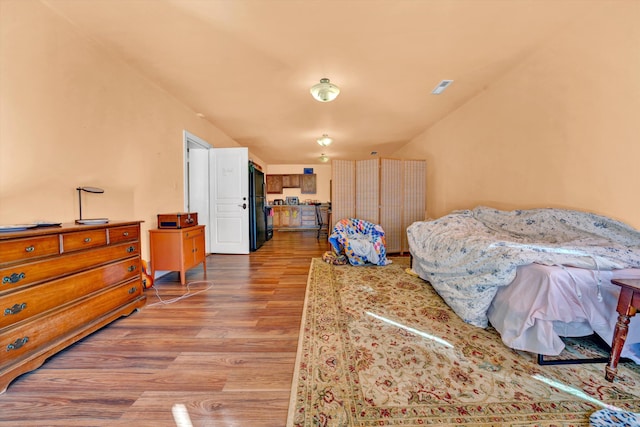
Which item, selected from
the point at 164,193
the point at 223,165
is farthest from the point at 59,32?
the point at 223,165

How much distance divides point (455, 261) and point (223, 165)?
404 centimetres

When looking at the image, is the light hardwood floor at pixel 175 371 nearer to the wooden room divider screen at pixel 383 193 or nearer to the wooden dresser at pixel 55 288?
the wooden dresser at pixel 55 288

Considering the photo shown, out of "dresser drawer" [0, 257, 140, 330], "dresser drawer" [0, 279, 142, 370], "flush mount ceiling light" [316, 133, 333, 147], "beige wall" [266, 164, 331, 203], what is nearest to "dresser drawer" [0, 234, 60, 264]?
"dresser drawer" [0, 257, 140, 330]

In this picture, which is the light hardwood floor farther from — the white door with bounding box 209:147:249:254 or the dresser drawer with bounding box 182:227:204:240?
the white door with bounding box 209:147:249:254

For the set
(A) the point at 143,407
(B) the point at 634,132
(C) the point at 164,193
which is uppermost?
(B) the point at 634,132

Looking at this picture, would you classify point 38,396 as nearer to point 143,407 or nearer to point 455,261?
point 143,407

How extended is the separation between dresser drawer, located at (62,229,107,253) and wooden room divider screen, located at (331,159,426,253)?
3.34 meters

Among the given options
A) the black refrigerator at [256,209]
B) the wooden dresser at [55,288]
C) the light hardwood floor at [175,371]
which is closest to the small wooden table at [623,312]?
the light hardwood floor at [175,371]

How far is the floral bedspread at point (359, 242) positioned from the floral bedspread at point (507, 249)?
2.91ft

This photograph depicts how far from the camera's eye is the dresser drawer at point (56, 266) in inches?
51.8

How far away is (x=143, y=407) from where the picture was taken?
121cm

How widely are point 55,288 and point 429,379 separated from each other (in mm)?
2367

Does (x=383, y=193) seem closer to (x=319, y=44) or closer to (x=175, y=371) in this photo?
(x=319, y=44)

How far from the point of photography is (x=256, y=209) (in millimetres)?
5309
